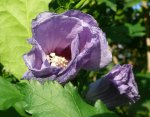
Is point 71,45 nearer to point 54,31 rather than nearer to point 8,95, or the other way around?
point 54,31

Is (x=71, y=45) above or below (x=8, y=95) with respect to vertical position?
above

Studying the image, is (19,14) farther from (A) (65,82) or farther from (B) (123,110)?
(B) (123,110)

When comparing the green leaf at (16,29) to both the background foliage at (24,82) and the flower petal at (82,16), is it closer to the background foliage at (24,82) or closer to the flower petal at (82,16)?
the background foliage at (24,82)

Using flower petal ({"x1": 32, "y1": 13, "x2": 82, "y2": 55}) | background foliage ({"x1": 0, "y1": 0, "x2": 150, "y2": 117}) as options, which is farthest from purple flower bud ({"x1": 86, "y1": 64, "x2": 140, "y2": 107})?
flower petal ({"x1": 32, "y1": 13, "x2": 82, "y2": 55})

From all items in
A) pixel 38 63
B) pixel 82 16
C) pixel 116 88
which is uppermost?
pixel 82 16

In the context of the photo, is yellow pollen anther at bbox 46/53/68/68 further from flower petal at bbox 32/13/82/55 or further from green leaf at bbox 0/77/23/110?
green leaf at bbox 0/77/23/110

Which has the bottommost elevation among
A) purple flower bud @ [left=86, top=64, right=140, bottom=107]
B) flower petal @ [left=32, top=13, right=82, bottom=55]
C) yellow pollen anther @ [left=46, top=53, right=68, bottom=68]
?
purple flower bud @ [left=86, top=64, right=140, bottom=107]

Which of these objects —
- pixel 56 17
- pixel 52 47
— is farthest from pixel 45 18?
pixel 52 47

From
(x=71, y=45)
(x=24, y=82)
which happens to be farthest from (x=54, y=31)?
(x=24, y=82)
